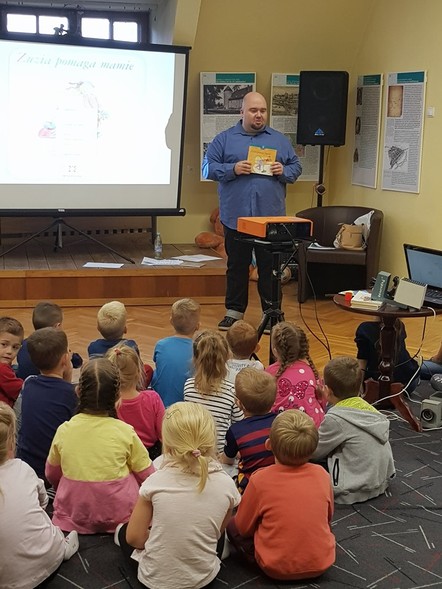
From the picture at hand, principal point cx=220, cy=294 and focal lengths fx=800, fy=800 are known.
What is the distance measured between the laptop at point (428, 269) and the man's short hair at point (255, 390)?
1.37 metres

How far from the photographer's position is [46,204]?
6.89 metres

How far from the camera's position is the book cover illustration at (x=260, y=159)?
213 inches

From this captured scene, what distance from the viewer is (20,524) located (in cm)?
234

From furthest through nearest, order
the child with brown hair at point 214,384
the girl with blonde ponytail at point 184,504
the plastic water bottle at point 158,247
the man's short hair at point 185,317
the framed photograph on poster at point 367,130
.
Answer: the framed photograph on poster at point 367,130 → the plastic water bottle at point 158,247 → the man's short hair at point 185,317 → the child with brown hair at point 214,384 → the girl with blonde ponytail at point 184,504

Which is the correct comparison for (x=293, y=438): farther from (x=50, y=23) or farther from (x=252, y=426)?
(x=50, y=23)

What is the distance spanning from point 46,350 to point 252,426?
859mm

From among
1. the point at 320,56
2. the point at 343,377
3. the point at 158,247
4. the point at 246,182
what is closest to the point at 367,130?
the point at 320,56

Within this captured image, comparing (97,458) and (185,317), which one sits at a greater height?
(185,317)

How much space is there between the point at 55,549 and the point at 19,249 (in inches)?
202

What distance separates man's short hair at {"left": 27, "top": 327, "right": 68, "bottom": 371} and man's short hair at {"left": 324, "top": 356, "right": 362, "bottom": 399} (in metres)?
1.06

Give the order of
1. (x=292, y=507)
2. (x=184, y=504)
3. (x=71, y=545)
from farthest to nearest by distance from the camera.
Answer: (x=71, y=545) < (x=292, y=507) < (x=184, y=504)

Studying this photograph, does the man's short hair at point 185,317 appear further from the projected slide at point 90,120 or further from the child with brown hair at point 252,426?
the projected slide at point 90,120

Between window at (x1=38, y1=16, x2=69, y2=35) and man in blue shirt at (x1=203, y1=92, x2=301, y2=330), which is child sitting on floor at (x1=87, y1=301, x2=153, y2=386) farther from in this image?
window at (x1=38, y1=16, x2=69, y2=35)

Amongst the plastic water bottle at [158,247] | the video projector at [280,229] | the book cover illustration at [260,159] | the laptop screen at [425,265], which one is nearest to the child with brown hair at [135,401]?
the video projector at [280,229]
